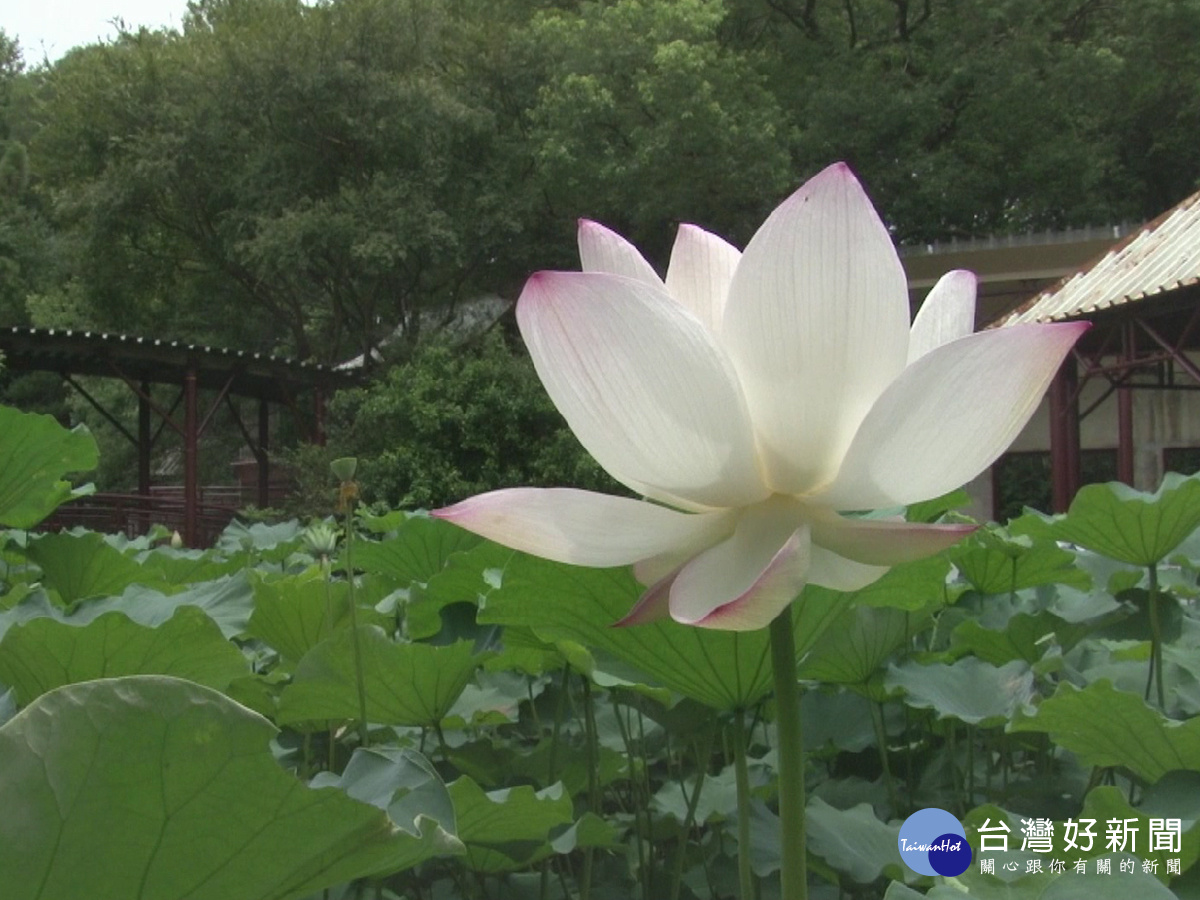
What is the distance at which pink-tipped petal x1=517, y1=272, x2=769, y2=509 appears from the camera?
0.32 meters

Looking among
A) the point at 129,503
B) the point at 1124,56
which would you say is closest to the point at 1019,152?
the point at 1124,56

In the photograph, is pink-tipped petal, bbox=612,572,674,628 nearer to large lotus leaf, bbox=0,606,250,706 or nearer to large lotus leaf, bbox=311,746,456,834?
large lotus leaf, bbox=311,746,456,834

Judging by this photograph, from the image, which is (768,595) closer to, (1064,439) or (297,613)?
(297,613)

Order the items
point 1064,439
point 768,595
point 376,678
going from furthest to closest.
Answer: point 1064,439 → point 376,678 → point 768,595

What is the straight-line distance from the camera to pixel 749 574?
12.6 inches

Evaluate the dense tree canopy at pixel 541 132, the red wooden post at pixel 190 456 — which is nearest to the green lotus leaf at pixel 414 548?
the red wooden post at pixel 190 456

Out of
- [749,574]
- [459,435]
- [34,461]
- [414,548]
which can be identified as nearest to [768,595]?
[749,574]

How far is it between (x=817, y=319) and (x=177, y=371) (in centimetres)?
808

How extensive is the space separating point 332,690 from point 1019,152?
32.8 ft

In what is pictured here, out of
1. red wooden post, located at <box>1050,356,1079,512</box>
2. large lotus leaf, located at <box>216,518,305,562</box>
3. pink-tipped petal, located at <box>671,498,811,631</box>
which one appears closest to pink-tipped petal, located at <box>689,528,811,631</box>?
pink-tipped petal, located at <box>671,498,811,631</box>

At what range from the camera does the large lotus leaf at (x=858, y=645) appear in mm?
636

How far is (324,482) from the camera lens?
25.6 ft

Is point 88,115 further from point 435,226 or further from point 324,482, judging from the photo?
point 324,482

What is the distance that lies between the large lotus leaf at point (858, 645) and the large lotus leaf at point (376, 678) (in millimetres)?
179
